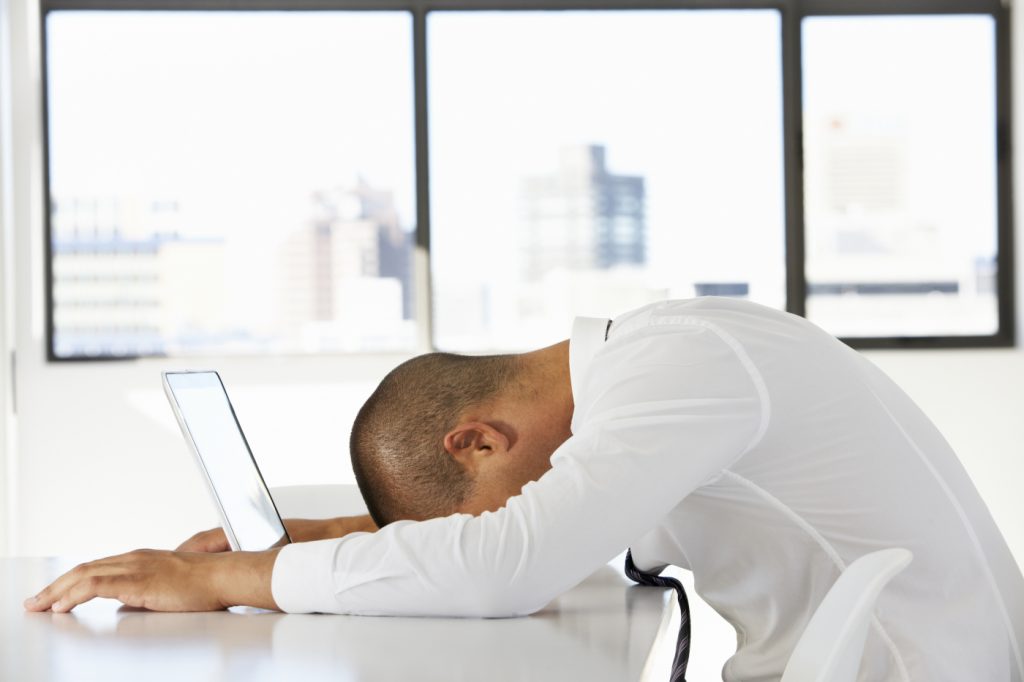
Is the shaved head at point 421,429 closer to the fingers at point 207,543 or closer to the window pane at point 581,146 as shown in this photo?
the fingers at point 207,543

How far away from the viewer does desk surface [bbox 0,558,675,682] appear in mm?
907

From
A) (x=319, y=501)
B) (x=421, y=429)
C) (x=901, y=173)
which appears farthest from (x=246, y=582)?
(x=901, y=173)

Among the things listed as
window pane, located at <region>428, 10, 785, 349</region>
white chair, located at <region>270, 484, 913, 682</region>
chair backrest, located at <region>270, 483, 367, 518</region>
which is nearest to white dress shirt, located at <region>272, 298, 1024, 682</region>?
white chair, located at <region>270, 484, 913, 682</region>

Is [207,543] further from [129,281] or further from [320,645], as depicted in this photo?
[129,281]

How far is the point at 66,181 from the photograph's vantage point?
13.8 ft

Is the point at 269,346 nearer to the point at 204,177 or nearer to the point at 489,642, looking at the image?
the point at 204,177

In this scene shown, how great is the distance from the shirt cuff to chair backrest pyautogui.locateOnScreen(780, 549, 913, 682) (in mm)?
479

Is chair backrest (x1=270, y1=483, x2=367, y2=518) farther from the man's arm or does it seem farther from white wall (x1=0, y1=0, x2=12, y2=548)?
white wall (x1=0, y1=0, x2=12, y2=548)

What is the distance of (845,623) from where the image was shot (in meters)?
0.81

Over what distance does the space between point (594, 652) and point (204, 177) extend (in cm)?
356

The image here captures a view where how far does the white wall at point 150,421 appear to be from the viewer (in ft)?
13.4

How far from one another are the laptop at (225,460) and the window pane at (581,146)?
2693mm

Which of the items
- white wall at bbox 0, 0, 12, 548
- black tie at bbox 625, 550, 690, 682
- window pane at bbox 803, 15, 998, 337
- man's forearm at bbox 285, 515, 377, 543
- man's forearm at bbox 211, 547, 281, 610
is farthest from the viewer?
window pane at bbox 803, 15, 998, 337

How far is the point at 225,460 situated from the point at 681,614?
0.63 m
